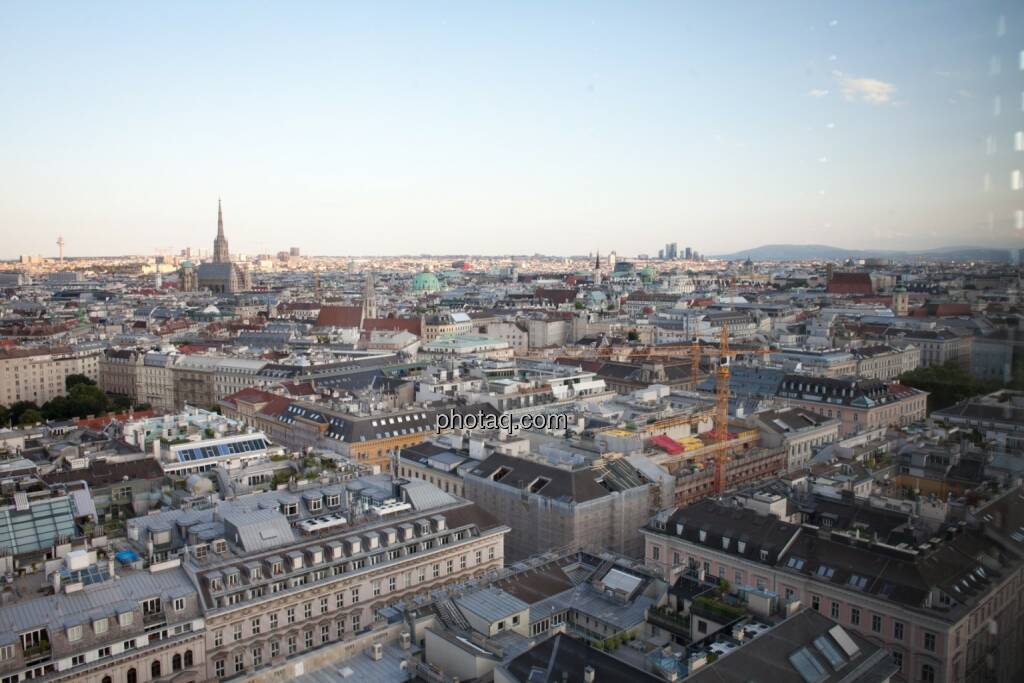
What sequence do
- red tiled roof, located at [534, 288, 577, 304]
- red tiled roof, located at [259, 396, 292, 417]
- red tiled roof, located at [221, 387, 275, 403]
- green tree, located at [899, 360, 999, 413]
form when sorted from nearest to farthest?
red tiled roof, located at [259, 396, 292, 417]
green tree, located at [899, 360, 999, 413]
red tiled roof, located at [221, 387, 275, 403]
red tiled roof, located at [534, 288, 577, 304]

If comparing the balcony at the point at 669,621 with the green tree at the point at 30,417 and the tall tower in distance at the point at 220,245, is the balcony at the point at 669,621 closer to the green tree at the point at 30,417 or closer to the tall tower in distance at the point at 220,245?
the green tree at the point at 30,417

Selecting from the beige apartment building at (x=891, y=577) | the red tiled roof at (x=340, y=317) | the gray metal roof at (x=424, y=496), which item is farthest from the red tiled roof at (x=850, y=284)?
the gray metal roof at (x=424, y=496)

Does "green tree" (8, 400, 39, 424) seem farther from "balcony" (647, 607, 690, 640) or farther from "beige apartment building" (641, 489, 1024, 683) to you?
"balcony" (647, 607, 690, 640)

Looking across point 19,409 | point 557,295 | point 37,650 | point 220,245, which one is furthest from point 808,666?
point 220,245

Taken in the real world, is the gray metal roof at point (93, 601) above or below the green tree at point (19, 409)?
above

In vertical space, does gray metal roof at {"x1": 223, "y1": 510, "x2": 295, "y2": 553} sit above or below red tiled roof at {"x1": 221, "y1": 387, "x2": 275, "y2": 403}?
above

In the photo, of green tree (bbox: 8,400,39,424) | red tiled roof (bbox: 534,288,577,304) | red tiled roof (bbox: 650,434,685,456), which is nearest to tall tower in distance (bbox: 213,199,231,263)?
red tiled roof (bbox: 534,288,577,304)

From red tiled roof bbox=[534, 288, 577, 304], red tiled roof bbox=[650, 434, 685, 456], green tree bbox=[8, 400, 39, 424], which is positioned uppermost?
red tiled roof bbox=[534, 288, 577, 304]
